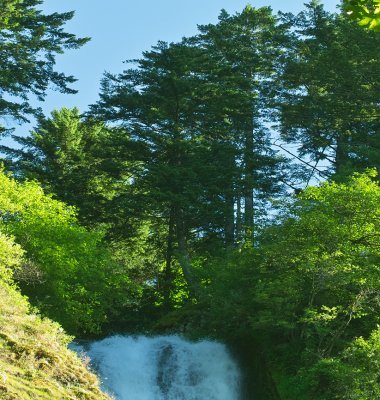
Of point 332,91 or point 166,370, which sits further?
point 332,91

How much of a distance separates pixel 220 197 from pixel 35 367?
21489mm

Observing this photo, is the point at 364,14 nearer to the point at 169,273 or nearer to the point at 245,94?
the point at 169,273

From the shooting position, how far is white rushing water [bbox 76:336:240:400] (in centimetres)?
1869

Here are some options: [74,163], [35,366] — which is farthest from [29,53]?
[35,366]

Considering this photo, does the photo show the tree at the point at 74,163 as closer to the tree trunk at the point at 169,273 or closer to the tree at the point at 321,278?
the tree trunk at the point at 169,273

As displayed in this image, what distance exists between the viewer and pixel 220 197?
1150 inches

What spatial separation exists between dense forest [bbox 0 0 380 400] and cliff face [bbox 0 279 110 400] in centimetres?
487

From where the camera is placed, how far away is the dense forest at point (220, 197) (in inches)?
665

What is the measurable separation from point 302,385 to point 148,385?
5.62 metres

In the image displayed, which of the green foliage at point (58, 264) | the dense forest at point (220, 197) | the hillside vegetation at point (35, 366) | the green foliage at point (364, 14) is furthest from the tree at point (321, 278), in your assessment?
the green foliage at point (364, 14)

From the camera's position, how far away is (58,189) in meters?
31.8

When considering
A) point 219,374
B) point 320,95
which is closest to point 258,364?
point 219,374

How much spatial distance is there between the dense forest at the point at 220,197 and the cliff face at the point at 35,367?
4871 millimetres

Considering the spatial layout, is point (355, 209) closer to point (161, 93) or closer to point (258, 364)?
point (258, 364)
